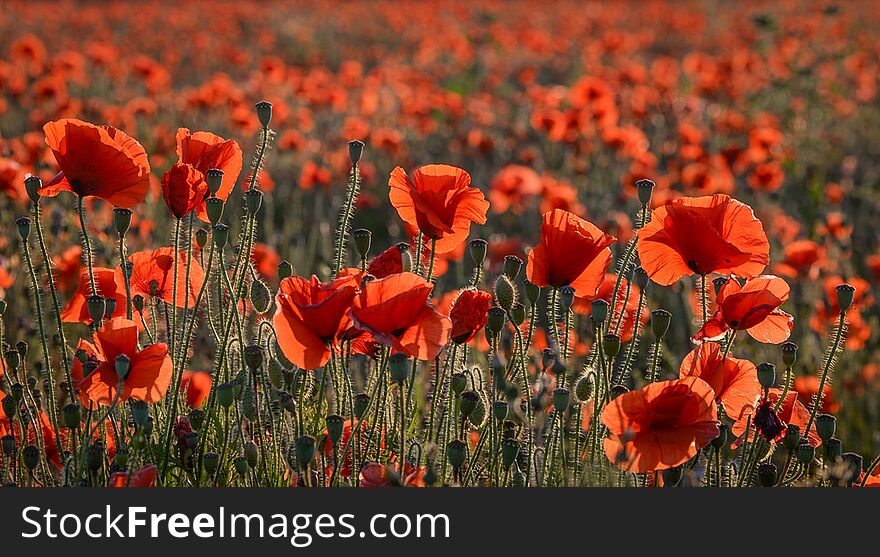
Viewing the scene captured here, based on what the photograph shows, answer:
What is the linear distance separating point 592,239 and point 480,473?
58 centimetres

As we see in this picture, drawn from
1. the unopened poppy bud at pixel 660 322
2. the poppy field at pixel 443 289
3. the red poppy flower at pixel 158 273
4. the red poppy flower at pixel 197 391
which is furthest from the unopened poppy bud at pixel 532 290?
the red poppy flower at pixel 197 391

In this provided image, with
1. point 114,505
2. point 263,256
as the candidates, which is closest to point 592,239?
point 114,505

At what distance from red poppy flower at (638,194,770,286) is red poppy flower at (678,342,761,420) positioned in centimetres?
16

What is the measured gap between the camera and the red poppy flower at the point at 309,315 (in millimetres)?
1698

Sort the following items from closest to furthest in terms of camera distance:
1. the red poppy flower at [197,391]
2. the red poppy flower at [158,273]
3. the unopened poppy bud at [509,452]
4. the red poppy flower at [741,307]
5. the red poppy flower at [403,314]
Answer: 1. the red poppy flower at [403,314]
2. the unopened poppy bud at [509,452]
3. the red poppy flower at [741,307]
4. the red poppy flower at [158,273]
5. the red poppy flower at [197,391]

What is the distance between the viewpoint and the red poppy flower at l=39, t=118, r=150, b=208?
6.41 ft

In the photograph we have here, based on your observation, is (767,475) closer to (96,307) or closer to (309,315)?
(309,315)

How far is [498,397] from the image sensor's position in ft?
7.12

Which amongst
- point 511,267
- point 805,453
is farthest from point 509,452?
point 805,453

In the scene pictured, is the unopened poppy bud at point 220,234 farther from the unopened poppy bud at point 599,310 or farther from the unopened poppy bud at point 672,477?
the unopened poppy bud at point 672,477

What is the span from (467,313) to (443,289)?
9.09 feet

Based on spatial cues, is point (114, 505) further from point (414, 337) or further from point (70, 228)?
point (70, 228)

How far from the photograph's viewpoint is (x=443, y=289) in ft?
15.5

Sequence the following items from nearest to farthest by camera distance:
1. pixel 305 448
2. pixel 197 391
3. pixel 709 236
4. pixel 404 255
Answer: pixel 305 448, pixel 709 236, pixel 404 255, pixel 197 391
